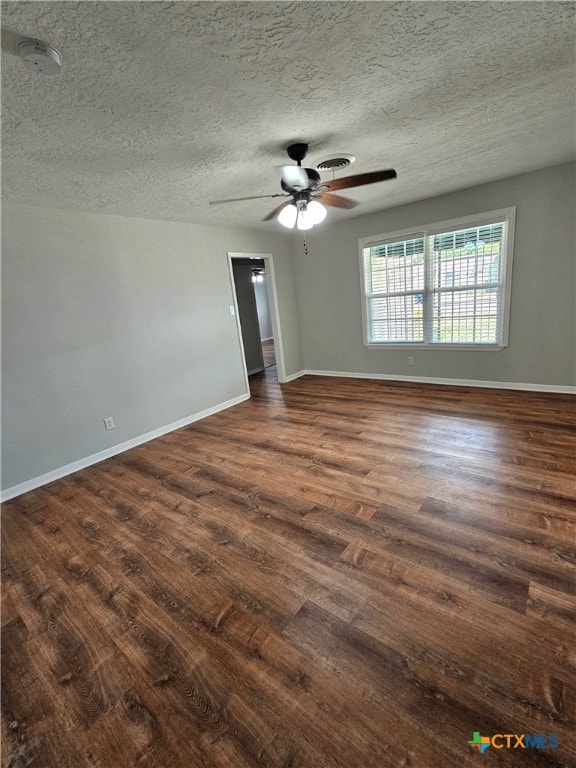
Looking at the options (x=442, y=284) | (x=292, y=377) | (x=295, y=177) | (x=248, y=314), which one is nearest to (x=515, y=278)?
(x=442, y=284)

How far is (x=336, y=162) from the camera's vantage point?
8.19 ft

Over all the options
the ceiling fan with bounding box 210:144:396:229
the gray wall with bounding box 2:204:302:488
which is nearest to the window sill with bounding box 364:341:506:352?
the gray wall with bounding box 2:204:302:488

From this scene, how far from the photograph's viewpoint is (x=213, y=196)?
10.2 ft

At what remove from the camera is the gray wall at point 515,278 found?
3.47 meters

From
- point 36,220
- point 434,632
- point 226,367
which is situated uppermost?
point 36,220

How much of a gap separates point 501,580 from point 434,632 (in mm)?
469

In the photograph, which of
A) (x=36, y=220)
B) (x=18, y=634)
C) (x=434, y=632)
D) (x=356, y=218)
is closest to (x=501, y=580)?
(x=434, y=632)

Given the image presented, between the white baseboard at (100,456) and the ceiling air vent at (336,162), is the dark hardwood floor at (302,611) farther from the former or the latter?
the ceiling air vent at (336,162)

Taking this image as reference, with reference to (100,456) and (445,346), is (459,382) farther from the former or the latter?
(100,456)

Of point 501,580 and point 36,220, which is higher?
point 36,220

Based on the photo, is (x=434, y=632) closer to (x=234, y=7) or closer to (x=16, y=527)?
(x=234, y=7)

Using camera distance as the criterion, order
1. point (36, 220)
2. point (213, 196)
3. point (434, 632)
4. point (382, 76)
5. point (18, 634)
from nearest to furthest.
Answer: point (434, 632) < point (18, 634) < point (382, 76) < point (36, 220) < point (213, 196)

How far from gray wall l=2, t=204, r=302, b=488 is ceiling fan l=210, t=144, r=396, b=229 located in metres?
1.74

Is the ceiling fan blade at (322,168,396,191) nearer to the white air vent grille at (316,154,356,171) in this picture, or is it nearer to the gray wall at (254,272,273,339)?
the white air vent grille at (316,154,356,171)
